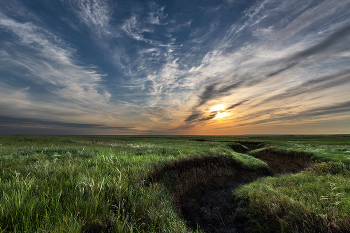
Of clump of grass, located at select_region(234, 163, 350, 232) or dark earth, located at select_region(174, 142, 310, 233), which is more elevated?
clump of grass, located at select_region(234, 163, 350, 232)

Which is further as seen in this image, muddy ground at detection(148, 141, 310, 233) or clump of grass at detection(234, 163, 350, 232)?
muddy ground at detection(148, 141, 310, 233)

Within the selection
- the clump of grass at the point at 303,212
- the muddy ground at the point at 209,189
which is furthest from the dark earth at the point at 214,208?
the clump of grass at the point at 303,212

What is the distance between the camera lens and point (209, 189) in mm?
9359

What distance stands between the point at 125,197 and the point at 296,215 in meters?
5.16

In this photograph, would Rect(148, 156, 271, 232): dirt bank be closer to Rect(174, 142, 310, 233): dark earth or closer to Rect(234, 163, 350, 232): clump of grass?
Rect(174, 142, 310, 233): dark earth

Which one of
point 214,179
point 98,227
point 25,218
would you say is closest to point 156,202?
point 98,227

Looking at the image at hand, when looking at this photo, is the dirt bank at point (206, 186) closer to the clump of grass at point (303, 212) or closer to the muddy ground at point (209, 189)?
the muddy ground at point (209, 189)

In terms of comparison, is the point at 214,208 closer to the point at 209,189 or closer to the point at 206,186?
the point at 209,189

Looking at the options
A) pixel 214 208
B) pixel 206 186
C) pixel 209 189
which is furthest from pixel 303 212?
pixel 206 186

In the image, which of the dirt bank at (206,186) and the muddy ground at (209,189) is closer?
the muddy ground at (209,189)

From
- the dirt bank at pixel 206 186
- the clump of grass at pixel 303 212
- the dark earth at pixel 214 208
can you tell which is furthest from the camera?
the dirt bank at pixel 206 186

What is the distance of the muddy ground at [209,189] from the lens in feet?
19.1

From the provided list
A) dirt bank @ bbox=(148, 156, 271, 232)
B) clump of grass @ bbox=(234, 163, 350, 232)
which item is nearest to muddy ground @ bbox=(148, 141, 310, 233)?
dirt bank @ bbox=(148, 156, 271, 232)

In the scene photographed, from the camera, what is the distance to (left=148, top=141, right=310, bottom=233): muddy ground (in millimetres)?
5824
